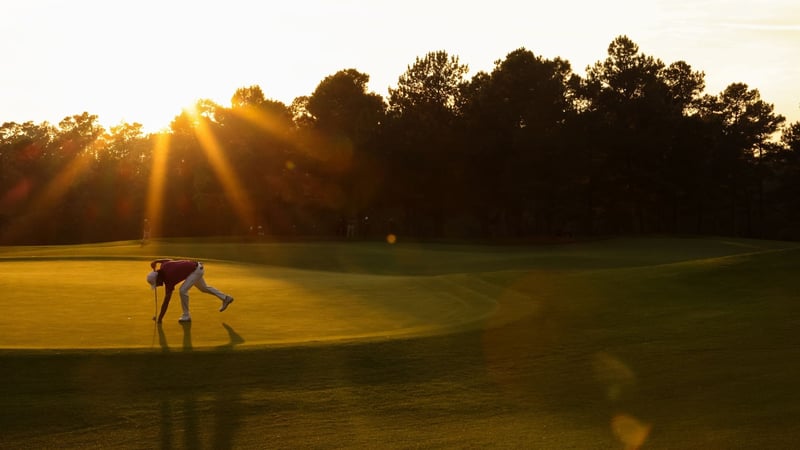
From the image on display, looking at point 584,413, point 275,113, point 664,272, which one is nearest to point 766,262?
point 664,272

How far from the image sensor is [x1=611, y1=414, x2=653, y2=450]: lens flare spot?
9.81 metres

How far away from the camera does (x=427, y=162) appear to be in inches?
3263

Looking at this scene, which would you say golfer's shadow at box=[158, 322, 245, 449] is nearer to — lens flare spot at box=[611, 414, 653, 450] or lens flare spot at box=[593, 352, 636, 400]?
lens flare spot at box=[611, 414, 653, 450]

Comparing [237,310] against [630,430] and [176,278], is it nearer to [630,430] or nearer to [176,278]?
[176,278]

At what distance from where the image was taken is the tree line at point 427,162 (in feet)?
273

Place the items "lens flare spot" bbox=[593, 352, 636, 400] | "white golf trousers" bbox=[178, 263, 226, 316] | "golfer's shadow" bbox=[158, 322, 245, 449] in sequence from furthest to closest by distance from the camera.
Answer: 1. "white golf trousers" bbox=[178, 263, 226, 316]
2. "lens flare spot" bbox=[593, 352, 636, 400]
3. "golfer's shadow" bbox=[158, 322, 245, 449]

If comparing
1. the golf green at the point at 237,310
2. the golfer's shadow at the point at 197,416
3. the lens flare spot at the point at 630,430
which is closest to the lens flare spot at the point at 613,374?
the lens flare spot at the point at 630,430

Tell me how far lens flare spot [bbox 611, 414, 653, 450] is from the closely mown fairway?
0.14 ft

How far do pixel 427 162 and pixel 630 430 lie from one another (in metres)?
73.0

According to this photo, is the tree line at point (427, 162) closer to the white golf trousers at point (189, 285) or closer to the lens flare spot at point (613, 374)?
the white golf trousers at point (189, 285)

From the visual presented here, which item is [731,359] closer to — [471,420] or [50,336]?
[471,420]

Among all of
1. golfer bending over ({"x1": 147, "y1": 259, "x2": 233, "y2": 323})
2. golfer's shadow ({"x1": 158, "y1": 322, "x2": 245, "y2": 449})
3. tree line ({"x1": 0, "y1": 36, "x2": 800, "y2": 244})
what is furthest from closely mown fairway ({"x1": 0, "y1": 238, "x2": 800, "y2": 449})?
tree line ({"x1": 0, "y1": 36, "x2": 800, "y2": 244})

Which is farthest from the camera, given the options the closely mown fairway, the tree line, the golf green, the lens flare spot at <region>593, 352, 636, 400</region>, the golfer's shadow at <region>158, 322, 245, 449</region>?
the tree line

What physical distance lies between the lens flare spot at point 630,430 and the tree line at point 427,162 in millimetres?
65840
